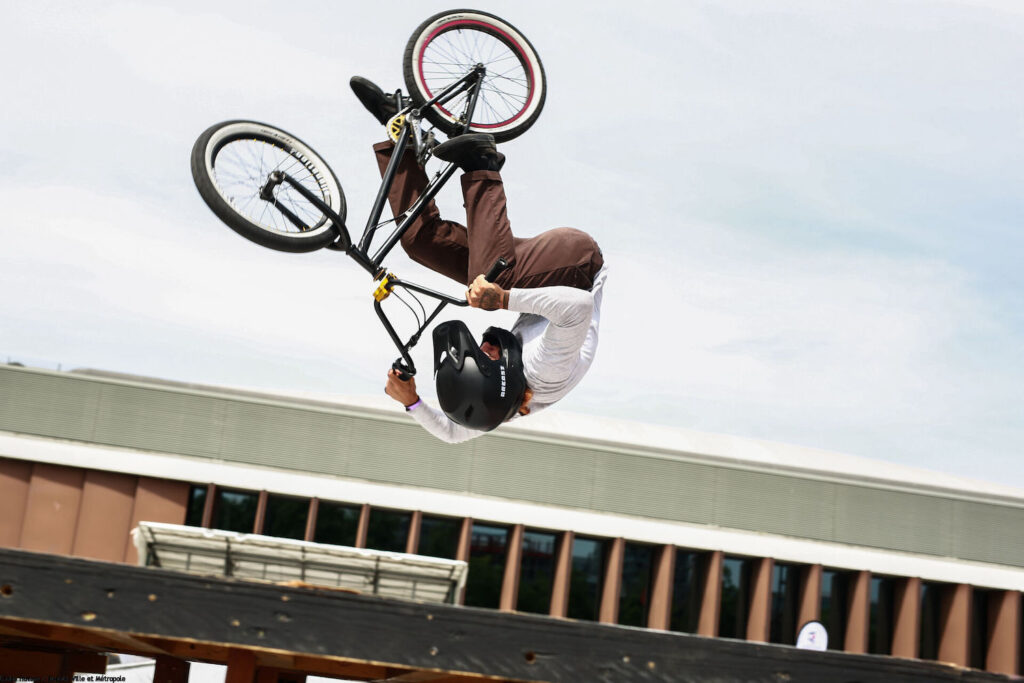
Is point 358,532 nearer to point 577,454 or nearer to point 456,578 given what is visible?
point 577,454

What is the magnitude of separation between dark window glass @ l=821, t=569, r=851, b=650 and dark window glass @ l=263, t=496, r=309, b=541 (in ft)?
62.7

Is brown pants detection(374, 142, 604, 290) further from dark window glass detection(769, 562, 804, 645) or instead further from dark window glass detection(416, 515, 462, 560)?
dark window glass detection(769, 562, 804, 645)

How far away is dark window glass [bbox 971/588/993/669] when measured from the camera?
1465 inches

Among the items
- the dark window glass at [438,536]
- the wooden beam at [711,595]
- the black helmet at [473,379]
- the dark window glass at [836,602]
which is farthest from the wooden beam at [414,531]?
the black helmet at [473,379]

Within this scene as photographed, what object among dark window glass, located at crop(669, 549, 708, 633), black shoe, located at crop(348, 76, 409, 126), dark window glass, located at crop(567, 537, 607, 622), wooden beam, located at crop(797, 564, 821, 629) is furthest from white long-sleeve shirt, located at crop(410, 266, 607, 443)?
dark window glass, located at crop(669, 549, 708, 633)

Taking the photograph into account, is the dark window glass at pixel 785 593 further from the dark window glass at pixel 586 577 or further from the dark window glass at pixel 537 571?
the dark window glass at pixel 537 571

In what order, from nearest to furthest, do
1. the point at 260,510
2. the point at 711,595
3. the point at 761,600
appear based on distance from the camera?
the point at 260,510
the point at 761,600
the point at 711,595

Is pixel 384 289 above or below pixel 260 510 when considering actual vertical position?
above

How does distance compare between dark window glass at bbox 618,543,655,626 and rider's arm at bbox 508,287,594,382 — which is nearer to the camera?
rider's arm at bbox 508,287,594,382

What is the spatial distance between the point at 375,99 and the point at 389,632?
3.26 m

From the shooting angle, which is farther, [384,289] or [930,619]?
[930,619]

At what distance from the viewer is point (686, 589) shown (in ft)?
119

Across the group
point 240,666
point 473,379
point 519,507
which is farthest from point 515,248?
point 519,507

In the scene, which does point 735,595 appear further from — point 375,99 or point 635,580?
point 375,99
